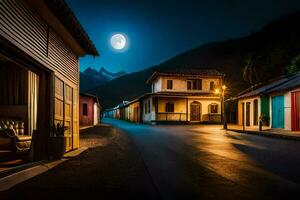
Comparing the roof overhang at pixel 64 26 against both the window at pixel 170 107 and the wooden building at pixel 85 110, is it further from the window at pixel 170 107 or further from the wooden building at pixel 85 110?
the window at pixel 170 107

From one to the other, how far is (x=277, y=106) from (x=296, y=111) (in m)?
3.22

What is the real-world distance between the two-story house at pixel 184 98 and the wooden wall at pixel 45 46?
25640 millimetres

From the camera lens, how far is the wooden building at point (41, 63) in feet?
21.1

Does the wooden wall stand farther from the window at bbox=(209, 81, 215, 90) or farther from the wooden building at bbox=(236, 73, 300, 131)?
the window at bbox=(209, 81, 215, 90)

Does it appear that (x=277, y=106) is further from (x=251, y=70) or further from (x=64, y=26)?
(x=251, y=70)

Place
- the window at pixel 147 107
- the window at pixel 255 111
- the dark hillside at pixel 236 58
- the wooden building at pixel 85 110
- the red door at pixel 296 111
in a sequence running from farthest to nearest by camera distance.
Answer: the dark hillside at pixel 236 58 → the window at pixel 147 107 → the wooden building at pixel 85 110 → the window at pixel 255 111 → the red door at pixel 296 111

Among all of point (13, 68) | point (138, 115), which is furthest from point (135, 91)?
point (13, 68)

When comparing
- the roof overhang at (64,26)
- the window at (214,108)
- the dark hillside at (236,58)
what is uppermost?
the dark hillside at (236,58)

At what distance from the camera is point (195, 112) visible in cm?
3916

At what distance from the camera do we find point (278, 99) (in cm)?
2411

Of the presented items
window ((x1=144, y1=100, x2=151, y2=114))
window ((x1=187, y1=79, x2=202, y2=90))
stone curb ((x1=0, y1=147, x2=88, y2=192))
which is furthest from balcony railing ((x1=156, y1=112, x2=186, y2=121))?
stone curb ((x1=0, y1=147, x2=88, y2=192))

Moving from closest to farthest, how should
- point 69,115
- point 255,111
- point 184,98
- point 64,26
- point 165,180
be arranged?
point 165,180
point 64,26
point 69,115
point 255,111
point 184,98

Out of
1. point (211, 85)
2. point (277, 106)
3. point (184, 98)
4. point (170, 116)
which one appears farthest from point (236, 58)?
point (277, 106)

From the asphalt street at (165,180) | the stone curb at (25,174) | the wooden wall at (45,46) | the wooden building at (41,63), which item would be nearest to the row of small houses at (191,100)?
the wooden wall at (45,46)
